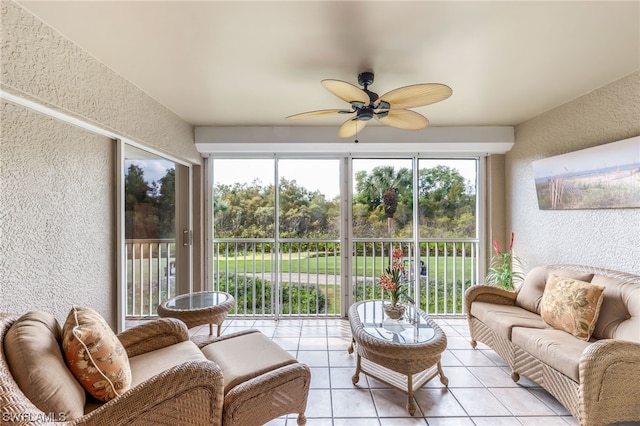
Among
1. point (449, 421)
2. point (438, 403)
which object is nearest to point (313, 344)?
point (438, 403)

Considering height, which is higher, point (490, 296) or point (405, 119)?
point (405, 119)

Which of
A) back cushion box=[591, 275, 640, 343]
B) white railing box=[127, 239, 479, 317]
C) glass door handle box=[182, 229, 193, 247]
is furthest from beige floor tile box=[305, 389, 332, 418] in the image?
glass door handle box=[182, 229, 193, 247]

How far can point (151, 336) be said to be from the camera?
5.94 ft

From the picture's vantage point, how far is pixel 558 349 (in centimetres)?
183

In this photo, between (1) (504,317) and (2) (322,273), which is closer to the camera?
(1) (504,317)

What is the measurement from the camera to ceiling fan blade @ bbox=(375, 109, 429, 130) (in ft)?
6.58

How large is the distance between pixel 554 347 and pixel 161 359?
8.40ft

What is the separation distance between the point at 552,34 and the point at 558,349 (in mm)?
2006

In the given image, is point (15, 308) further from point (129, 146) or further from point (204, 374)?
point (129, 146)

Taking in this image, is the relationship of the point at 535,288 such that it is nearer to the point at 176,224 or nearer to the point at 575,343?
the point at 575,343

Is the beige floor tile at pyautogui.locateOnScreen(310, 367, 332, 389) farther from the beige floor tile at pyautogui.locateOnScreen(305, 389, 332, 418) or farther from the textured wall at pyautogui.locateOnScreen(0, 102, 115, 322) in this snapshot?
the textured wall at pyautogui.locateOnScreen(0, 102, 115, 322)

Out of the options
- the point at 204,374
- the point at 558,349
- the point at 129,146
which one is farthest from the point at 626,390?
the point at 129,146

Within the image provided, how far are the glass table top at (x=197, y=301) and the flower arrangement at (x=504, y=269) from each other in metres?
3.13

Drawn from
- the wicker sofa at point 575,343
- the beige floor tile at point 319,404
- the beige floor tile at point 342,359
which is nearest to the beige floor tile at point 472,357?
the wicker sofa at point 575,343
